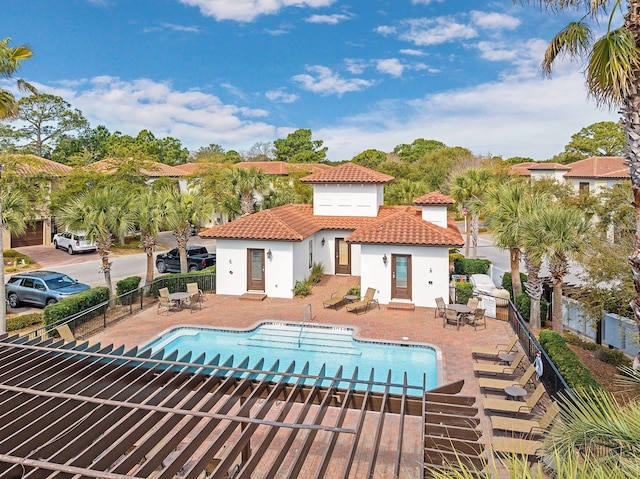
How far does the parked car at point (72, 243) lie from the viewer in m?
34.6

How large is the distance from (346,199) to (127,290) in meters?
14.1

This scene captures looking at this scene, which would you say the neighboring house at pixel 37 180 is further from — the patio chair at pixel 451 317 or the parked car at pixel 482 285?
the parked car at pixel 482 285

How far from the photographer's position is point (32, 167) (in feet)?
117

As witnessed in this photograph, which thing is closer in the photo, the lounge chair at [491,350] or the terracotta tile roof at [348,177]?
the lounge chair at [491,350]

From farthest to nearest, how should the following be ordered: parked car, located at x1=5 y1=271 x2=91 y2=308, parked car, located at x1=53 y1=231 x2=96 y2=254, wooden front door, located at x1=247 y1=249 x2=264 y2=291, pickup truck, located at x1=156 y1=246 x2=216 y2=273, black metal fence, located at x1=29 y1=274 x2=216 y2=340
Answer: parked car, located at x1=53 y1=231 x2=96 y2=254, pickup truck, located at x1=156 y1=246 x2=216 y2=273, wooden front door, located at x1=247 y1=249 x2=264 y2=291, parked car, located at x1=5 y1=271 x2=91 y2=308, black metal fence, located at x1=29 y1=274 x2=216 y2=340

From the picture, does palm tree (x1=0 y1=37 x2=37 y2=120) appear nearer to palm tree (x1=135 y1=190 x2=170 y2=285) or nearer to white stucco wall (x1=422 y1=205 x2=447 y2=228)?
palm tree (x1=135 y1=190 x2=170 y2=285)

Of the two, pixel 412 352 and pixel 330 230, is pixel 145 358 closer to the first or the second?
pixel 412 352

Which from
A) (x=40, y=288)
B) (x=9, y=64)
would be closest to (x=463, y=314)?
(x=40, y=288)

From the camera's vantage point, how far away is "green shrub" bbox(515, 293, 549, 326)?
1759 centimetres

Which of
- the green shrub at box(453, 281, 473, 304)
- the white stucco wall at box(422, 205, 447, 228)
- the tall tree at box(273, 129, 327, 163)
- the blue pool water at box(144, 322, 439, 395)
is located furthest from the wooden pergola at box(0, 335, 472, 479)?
the tall tree at box(273, 129, 327, 163)

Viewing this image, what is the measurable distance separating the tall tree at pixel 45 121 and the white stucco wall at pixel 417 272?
57.3m

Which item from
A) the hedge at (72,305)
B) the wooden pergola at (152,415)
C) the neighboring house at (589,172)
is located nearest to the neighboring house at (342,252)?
the hedge at (72,305)

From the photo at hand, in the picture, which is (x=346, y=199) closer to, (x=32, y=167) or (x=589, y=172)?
(x=32, y=167)

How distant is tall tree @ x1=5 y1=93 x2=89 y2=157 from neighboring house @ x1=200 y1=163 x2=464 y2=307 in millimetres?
51299
